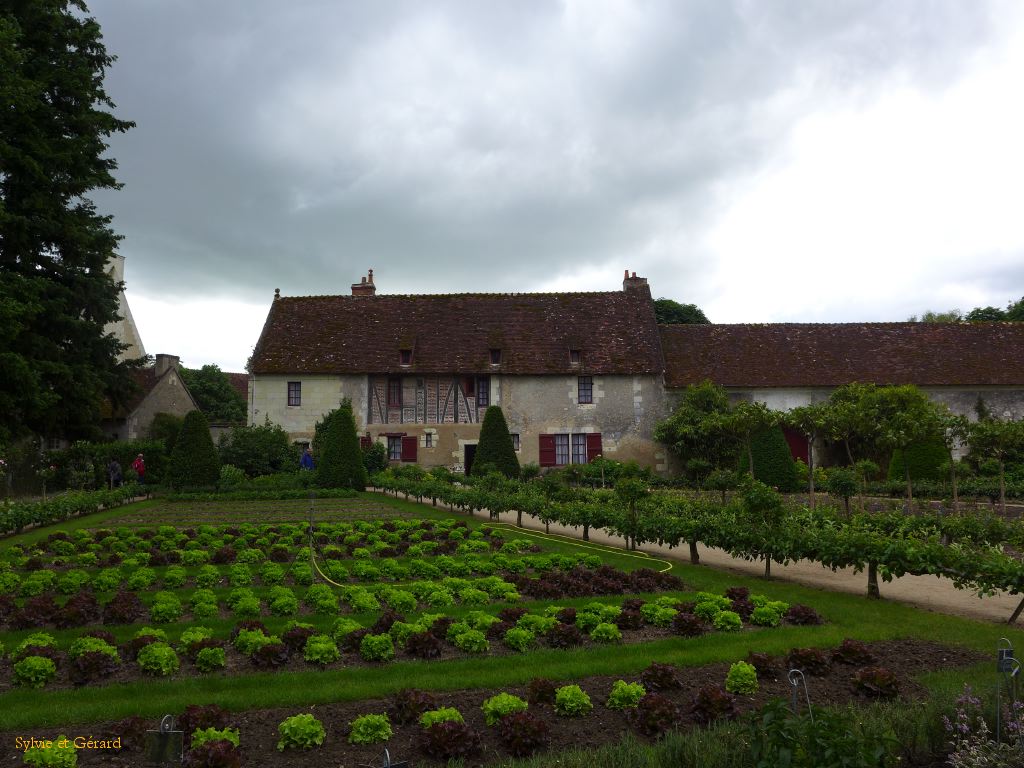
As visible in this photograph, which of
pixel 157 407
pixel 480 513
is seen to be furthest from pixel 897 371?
pixel 157 407

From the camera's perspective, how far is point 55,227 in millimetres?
21344

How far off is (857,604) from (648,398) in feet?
68.6

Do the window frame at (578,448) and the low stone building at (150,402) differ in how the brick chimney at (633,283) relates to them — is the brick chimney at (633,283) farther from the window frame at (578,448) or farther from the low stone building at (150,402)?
the low stone building at (150,402)

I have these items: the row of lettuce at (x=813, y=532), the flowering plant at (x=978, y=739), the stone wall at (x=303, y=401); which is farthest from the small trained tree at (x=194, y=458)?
the flowering plant at (x=978, y=739)

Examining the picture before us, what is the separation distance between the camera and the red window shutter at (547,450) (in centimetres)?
2970

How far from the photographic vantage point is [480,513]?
19.5 m

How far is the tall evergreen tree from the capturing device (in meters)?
19.0

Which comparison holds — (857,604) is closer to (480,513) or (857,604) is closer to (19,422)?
(480,513)

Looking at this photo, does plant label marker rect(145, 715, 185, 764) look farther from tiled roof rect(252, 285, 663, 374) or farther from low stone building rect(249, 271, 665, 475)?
tiled roof rect(252, 285, 663, 374)

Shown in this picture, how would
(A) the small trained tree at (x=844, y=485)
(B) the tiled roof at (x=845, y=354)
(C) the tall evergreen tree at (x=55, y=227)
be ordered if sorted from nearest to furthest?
1. (A) the small trained tree at (x=844, y=485)
2. (C) the tall evergreen tree at (x=55, y=227)
3. (B) the tiled roof at (x=845, y=354)

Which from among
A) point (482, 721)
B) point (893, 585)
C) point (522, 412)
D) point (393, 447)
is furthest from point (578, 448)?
point (482, 721)

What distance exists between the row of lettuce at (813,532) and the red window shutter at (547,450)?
12991mm

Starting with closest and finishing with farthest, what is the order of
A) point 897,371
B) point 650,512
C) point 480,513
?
point 650,512 → point 480,513 → point 897,371

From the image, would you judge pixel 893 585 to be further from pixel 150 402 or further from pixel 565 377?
pixel 150 402
